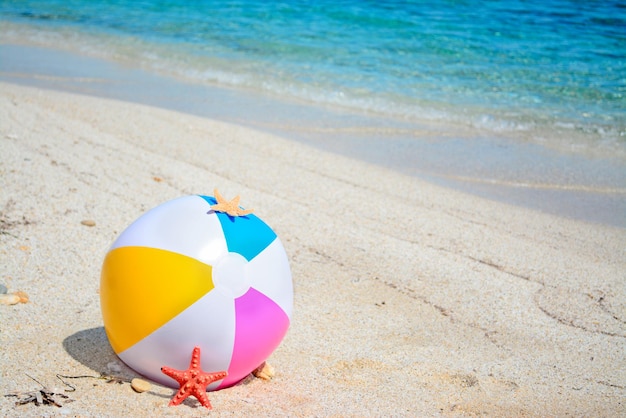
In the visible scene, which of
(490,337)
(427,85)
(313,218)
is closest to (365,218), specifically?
(313,218)

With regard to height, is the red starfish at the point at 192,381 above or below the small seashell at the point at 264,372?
above

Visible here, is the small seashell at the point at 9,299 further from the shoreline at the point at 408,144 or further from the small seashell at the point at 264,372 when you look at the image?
the shoreline at the point at 408,144

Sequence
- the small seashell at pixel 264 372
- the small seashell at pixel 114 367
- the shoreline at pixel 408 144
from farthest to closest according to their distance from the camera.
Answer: the shoreline at pixel 408 144 < the small seashell at pixel 264 372 < the small seashell at pixel 114 367

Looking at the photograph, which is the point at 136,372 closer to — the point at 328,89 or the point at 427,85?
the point at 328,89

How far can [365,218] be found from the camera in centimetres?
641

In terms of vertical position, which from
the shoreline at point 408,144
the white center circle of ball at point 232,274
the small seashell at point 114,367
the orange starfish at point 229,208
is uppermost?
the orange starfish at point 229,208

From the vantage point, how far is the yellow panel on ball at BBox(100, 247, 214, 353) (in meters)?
3.44

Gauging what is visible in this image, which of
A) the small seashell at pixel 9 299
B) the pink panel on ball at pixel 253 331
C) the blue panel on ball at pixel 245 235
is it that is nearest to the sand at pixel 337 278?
the small seashell at pixel 9 299


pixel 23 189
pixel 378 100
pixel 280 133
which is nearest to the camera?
pixel 23 189

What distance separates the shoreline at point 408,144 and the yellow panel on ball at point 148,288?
4685mm

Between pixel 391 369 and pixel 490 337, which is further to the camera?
pixel 490 337

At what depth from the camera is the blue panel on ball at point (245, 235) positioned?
3588 millimetres

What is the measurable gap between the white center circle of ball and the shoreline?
177 inches

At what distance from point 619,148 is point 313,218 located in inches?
210
